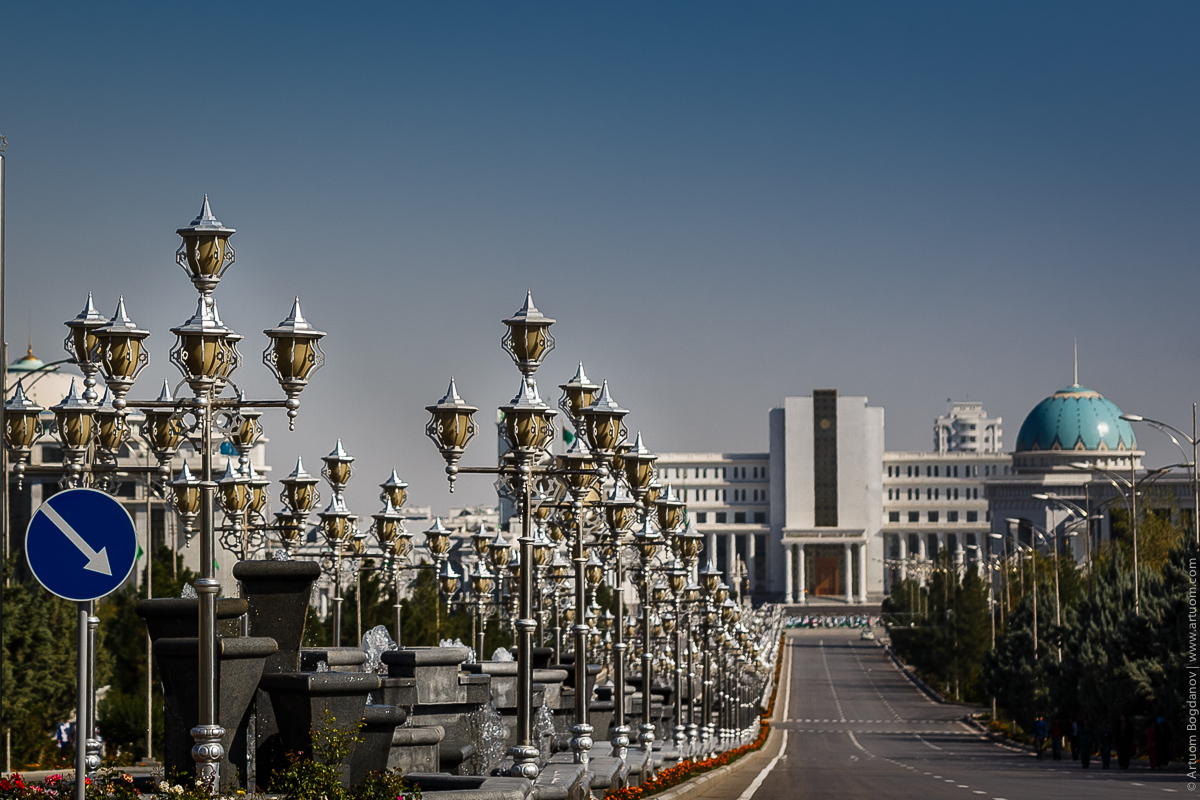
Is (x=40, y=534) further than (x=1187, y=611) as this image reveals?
No

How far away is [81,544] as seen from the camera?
942 centimetres

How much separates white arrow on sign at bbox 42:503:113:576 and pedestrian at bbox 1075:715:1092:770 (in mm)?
33045

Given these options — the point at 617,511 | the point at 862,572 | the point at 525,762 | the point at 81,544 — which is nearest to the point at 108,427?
the point at 617,511

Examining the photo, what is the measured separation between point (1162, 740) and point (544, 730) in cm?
1847

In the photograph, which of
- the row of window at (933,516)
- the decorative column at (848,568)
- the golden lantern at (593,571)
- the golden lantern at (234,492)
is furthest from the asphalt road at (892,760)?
the row of window at (933,516)

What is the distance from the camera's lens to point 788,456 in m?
182

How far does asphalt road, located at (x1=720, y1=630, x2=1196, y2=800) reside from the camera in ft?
91.8

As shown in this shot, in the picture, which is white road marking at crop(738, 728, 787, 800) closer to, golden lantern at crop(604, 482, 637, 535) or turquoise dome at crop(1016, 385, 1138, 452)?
golden lantern at crop(604, 482, 637, 535)

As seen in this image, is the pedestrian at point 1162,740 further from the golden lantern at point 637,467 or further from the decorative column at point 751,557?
the decorative column at point 751,557

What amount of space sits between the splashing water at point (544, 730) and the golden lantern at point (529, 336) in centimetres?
623

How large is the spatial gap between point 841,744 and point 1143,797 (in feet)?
91.0

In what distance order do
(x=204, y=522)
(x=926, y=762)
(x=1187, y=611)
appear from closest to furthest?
1. (x=204, y=522)
2. (x=1187, y=611)
3. (x=926, y=762)

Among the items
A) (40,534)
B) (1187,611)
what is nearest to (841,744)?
(1187,611)

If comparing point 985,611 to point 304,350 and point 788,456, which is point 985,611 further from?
point 788,456
